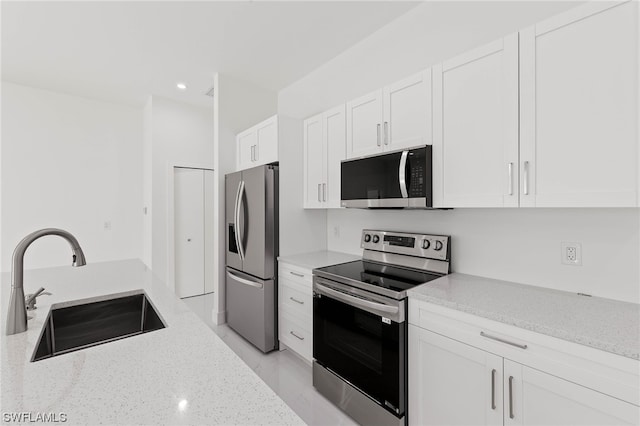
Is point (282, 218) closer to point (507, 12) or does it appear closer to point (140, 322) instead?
point (140, 322)

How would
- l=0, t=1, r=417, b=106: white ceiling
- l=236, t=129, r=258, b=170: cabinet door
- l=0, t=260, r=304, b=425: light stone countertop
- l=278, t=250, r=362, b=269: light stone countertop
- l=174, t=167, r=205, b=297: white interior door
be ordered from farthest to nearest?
1. l=174, t=167, r=205, b=297: white interior door
2. l=236, t=129, r=258, b=170: cabinet door
3. l=278, t=250, r=362, b=269: light stone countertop
4. l=0, t=1, r=417, b=106: white ceiling
5. l=0, t=260, r=304, b=425: light stone countertop

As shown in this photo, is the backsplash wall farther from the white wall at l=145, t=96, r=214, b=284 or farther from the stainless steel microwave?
the white wall at l=145, t=96, r=214, b=284

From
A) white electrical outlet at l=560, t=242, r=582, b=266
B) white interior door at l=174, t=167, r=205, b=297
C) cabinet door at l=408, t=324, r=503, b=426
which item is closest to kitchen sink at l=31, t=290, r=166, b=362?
cabinet door at l=408, t=324, r=503, b=426

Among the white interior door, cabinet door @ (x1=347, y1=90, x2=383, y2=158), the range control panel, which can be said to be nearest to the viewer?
the range control panel

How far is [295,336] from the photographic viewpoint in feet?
8.25

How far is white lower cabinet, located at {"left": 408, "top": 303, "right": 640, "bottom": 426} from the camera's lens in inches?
40.3

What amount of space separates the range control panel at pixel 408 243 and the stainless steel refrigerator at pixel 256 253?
850 millimetres

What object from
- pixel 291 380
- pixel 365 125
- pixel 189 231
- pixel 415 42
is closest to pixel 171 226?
pixel 189 231

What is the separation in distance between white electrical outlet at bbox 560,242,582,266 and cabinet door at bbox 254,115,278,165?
2.16 m

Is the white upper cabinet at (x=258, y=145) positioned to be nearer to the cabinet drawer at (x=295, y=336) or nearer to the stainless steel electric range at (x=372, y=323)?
the stainless steel electric range at (x=372, y=323)

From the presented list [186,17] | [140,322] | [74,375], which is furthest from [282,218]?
[74,375]

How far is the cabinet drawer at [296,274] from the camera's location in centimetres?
235

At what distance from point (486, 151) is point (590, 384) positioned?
108cm

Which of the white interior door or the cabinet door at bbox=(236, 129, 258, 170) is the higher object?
the cabinet door at bbox=(236, 129, 258, 170)
